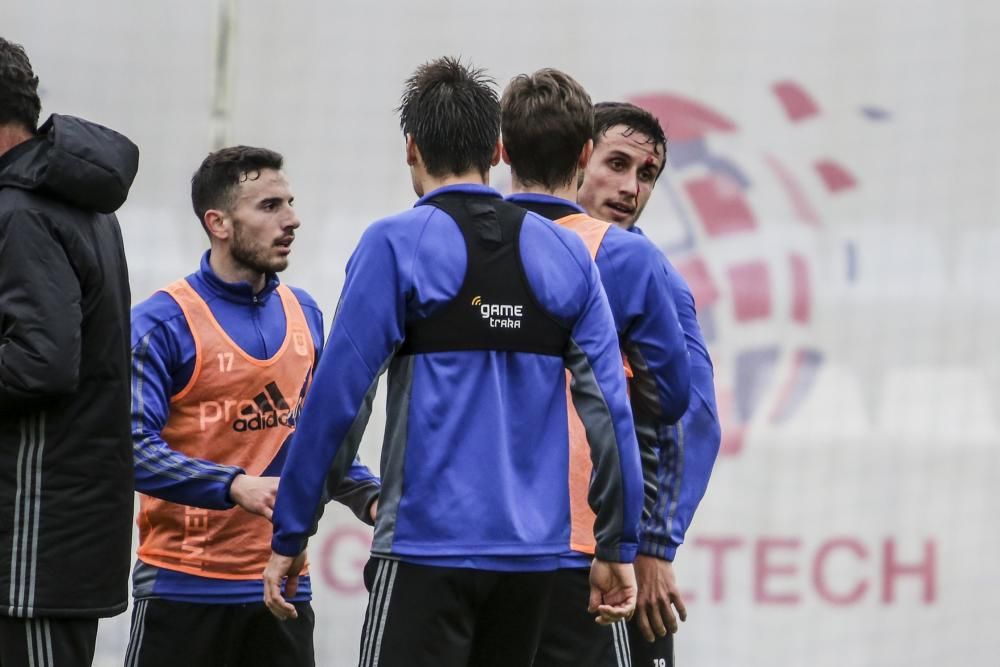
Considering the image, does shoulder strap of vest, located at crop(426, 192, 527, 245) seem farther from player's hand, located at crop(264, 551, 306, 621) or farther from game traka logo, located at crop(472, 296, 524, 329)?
player's hand, located at crop(264, 551, 306, 621)

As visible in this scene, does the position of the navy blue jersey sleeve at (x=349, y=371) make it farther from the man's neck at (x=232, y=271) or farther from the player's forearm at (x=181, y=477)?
the man's neck at (x=232, y=271)

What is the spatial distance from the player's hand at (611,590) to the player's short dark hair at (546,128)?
811mm

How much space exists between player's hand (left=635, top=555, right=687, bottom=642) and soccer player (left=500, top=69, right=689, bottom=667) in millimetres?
287

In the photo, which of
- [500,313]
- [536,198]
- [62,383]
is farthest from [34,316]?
[536,198]

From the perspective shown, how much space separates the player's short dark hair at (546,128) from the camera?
3.26 metres

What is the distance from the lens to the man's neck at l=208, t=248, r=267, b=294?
4.32m

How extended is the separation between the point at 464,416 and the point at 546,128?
0.70 m

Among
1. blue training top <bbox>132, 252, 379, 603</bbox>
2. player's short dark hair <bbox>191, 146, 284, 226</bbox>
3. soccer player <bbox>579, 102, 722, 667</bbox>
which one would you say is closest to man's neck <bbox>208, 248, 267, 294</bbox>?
blue training top <bbox>132, 252, 379, 603</bbox>

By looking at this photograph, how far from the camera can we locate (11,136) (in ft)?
10.6

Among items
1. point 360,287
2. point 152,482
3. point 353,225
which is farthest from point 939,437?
point 360,287

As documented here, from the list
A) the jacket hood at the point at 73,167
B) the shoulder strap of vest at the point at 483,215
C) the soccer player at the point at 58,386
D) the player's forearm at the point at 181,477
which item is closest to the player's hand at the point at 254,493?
the player's forearm at the point at 181,477

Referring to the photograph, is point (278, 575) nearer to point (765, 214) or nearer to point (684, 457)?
point (684, 457)

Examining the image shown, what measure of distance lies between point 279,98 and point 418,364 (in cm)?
301

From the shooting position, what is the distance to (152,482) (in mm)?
3859
